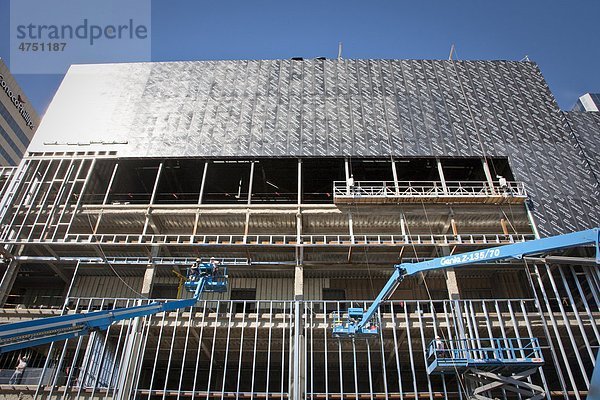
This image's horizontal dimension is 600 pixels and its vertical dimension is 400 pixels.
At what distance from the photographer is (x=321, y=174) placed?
2997 centimetres

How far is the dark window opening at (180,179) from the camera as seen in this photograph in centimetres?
2850

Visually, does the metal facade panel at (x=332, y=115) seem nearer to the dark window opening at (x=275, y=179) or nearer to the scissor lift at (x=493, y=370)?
the dark window opening at (x=275, y=179)

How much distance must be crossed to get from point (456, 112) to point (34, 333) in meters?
26.8

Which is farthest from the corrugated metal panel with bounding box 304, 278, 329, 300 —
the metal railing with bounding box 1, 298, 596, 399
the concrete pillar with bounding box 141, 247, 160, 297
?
the concrete pillar with bounding box 141, 247, 160, 297

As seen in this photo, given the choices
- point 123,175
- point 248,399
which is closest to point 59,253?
point 123,175

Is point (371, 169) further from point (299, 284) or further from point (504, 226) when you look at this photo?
point (299, 284)

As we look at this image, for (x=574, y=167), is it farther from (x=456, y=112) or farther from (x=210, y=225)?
(x=210, y=225)

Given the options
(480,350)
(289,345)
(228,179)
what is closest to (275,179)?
(228,179)

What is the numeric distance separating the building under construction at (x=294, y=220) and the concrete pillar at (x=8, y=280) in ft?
0.44

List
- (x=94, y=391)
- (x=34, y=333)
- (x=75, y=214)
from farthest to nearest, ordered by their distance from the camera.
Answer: (x=75, y=214)
(x=94, y=391)
(x=34, y=333)

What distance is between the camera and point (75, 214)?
980 inches

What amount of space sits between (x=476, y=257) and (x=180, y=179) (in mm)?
22388

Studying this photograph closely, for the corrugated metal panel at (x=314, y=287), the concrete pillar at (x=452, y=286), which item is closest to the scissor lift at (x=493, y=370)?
the concrete pillar at (x=452, y=286)

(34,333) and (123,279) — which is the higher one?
(123,279)
